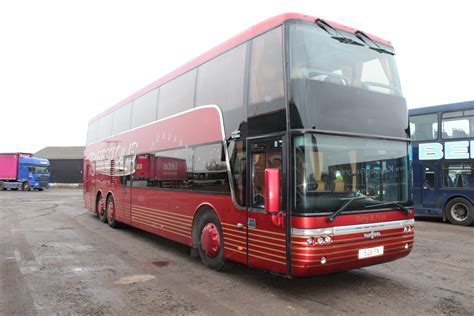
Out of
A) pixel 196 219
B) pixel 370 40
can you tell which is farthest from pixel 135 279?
pixel 370 40

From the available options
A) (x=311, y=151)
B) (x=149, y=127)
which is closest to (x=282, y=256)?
(x=311, y=151)

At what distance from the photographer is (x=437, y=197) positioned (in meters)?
13.7

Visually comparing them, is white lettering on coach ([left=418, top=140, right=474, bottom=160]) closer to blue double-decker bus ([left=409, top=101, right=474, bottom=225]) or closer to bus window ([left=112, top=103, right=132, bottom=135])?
blue double-decker bus ([left=409, top=101, right=474, bottom=225])

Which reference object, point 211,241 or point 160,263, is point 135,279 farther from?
point 211,241

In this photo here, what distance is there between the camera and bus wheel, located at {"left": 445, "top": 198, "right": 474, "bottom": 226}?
42.1 ft

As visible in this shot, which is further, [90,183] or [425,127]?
[90,183]

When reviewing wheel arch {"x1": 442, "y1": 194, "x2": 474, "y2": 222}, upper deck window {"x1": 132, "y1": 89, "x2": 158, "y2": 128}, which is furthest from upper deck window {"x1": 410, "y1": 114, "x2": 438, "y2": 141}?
upper deck window {"x1": 132, "y1": 89, "x2": 158, "y2": 128}

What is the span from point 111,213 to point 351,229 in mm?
9043

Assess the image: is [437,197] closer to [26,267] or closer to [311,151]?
[311,151]

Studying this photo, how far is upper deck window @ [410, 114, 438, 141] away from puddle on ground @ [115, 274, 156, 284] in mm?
11485

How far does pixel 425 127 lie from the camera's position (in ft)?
45.6

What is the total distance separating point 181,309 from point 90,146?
11.9 m

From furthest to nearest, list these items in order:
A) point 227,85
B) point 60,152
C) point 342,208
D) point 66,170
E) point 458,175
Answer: point 60,152 → point 66,170 → point 458,175 → point 227,85 → point 342,208

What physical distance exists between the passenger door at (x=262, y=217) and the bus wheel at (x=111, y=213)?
7.51 metres
